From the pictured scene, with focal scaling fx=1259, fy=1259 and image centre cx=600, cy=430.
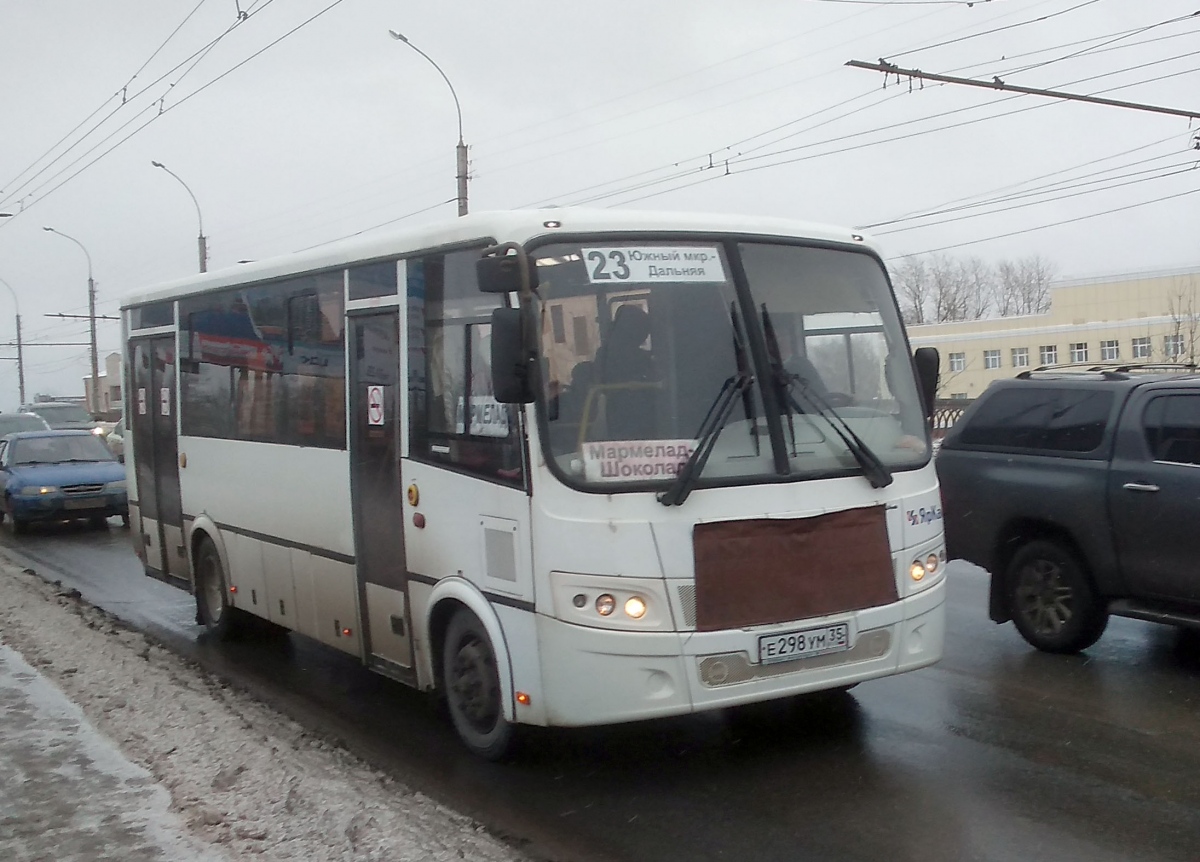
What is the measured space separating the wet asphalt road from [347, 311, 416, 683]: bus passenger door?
546 millimetres

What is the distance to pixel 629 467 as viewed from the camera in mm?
5715

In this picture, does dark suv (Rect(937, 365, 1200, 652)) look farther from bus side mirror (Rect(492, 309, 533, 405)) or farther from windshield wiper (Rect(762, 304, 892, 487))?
bus side mirror (Rect(492, 309, 533, 405))

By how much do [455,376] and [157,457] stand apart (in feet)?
18.5

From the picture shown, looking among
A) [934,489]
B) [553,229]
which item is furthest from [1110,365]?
[553,229]

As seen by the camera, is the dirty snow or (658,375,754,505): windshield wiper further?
(658,375,754,505): windshield wiper

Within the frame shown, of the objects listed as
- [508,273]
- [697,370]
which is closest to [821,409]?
[697,370]

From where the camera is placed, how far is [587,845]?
519 cm

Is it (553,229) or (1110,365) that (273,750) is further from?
(1110,365)

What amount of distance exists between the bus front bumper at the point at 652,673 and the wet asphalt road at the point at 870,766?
0.45 m

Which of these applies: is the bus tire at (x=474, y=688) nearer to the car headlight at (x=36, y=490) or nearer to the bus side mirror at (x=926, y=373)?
the bus side mirror at (x=926, y=373)

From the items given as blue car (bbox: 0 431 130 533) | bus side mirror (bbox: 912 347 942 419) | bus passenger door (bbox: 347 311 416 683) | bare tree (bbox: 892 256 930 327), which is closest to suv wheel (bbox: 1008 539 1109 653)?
bus side mirror (bbox: 912 347 942 419)

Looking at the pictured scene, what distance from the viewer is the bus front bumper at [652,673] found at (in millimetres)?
5586

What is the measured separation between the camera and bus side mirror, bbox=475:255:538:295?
572cm

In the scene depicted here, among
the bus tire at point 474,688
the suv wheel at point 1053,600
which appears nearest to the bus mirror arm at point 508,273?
the bus tire at point 474,688
